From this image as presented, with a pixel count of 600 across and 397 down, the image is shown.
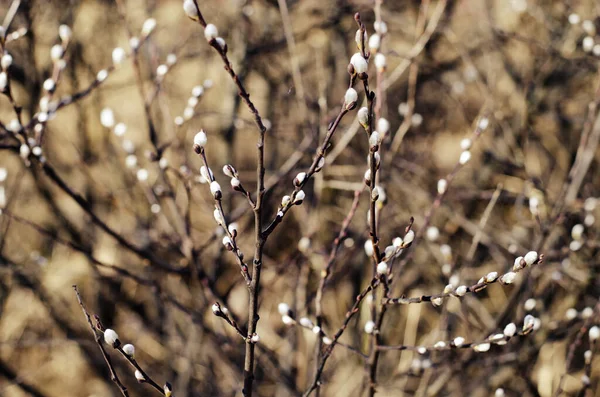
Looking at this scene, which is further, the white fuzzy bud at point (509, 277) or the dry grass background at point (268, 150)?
the dry grass background at point (268, 150)

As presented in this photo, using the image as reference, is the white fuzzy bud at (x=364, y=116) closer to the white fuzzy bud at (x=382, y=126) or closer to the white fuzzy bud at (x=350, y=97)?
the white fuzzy bud at (x=350, y=97)

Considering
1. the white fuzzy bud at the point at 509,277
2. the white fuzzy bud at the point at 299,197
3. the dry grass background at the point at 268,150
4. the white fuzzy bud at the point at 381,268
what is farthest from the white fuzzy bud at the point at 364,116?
the dry grass background at the point at 268,150

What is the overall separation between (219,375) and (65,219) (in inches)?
68.6

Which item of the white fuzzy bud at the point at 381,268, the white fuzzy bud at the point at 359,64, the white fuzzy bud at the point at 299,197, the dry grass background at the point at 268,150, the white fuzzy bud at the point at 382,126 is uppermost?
the dry grass background at the point at 268,150

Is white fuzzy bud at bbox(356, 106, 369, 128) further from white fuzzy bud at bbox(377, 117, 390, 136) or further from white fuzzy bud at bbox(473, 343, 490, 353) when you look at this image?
white fuzzy bud at bbox(473, 343, 490, 353)

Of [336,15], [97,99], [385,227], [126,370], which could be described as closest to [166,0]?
[97,99]

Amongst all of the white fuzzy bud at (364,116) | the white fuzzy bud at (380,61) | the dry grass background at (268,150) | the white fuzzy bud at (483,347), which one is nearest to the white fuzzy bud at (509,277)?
the white fuzzy bud at (483,347)

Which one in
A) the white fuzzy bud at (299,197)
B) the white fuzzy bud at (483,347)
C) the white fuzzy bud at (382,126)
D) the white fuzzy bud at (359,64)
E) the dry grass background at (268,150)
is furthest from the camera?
the dry grass background at (268,150)

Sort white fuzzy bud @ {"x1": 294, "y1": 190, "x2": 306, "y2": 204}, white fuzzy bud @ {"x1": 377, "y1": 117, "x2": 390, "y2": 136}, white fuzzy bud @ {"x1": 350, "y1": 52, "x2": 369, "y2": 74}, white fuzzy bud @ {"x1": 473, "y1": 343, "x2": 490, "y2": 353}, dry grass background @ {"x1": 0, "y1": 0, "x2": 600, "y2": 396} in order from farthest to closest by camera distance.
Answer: dry grass background @ {"x1": 0, "y1": 0, "x2": 600, "y2": 396}
white fuzzy bud @ {"x1": 377, "y1": 117, "x2": 390, "y2": 136}
white fuzzy bud @ {"x1": 473, "y1": 343, "x2": 490, "y2": 353}
white fuzzy bud @ {"x1": 294, "y1": 190, "x2": 306, "y2": 204}
white fuzzy bud @ {"x1": 350, "y1": 52, "x2": 369, "y2": 74}

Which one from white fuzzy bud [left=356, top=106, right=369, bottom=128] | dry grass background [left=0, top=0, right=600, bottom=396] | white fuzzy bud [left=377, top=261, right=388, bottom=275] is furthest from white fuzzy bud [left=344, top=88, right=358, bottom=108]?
dry grass background [left=0, top=0, right=600, bottom=396]

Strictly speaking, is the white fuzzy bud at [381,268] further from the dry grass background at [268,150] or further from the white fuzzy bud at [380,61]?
the dry grass background at [268,150]

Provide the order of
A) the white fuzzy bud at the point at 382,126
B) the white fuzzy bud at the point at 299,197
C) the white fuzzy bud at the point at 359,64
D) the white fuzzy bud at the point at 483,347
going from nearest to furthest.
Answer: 1. the white fuzzy bud at the point at 359,64
2. the white fuzzy bud at the point at 299,197
3. the white fuzzy bud at the point at 483,347
4. the white fuzzy bud at the point at 382,126

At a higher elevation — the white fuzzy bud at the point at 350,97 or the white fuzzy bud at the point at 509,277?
the white fuzzy bud at the point at 350,97

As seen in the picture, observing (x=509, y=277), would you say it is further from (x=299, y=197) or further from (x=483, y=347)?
(x=299, y=197)
